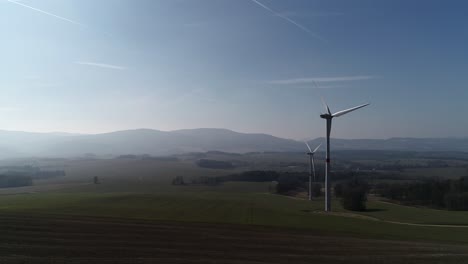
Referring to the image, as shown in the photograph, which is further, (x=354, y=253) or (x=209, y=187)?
(x=209, y=187)

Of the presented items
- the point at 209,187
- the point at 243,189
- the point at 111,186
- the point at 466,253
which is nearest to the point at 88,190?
the point at 111,186

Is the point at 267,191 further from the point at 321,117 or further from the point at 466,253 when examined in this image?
the point at 466,253

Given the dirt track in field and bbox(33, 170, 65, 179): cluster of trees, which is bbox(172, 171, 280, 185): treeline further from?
the dirt track in field

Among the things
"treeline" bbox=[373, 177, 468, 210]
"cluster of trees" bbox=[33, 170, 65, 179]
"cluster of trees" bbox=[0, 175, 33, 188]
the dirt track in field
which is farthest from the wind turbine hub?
"cluster of trees" bbox=[33, 170, 65, 179]

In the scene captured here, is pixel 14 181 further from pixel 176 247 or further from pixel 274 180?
pixel 176 247

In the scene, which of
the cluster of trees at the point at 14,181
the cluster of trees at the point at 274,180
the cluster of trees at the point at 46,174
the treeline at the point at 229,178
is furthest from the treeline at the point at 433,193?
the cluster of trees at the point at 46,174

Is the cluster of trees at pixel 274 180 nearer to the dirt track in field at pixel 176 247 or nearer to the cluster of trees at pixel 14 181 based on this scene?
the cluster of trees at pixel 14 181
